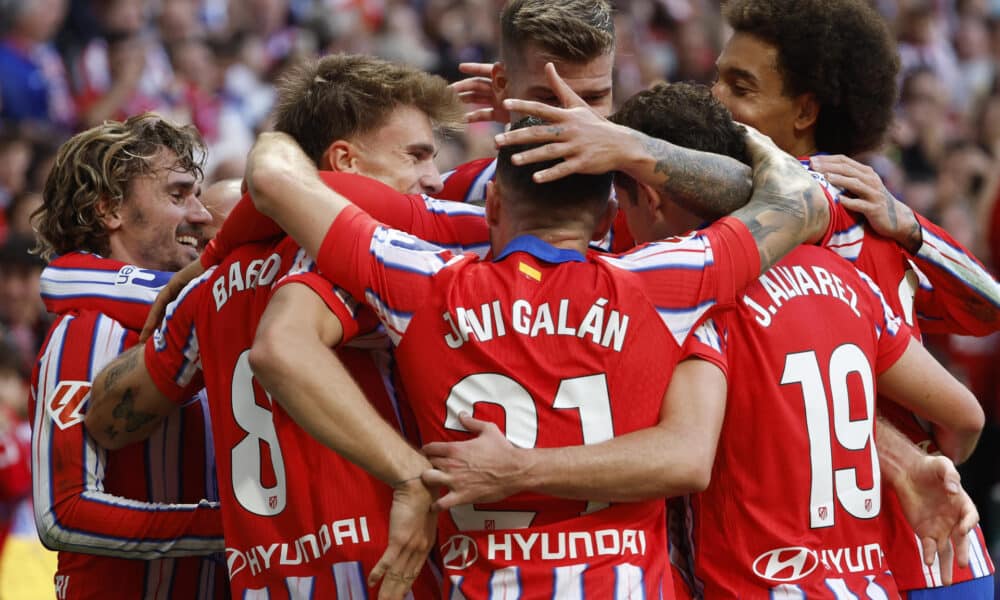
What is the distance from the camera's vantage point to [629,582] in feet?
10.6

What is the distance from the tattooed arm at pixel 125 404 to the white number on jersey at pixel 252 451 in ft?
1.54

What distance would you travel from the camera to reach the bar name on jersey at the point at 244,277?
3.63 meters

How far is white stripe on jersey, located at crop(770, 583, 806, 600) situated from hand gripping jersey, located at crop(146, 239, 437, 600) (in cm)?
96

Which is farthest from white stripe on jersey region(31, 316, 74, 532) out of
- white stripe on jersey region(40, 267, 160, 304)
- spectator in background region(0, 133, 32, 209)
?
spectator in background region(0, 133, 32, 209)

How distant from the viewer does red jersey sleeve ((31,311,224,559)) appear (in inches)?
168

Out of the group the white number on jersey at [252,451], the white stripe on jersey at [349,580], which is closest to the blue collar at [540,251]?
the white number on jersey at [252,451]

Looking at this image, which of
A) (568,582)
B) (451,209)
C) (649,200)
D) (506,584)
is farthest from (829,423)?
(451,209)

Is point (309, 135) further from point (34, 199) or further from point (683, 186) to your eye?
point (34, 199)

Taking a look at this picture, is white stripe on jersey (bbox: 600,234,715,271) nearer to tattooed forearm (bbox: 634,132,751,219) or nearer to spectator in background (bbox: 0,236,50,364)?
tattooed forearm (bbox: 634,132,751,219)

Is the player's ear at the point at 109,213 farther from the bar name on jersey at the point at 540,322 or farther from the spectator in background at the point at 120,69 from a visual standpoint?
the spectator in background at the point at 120,69

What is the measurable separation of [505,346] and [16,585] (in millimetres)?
5708

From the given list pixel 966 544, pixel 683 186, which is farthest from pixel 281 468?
pixel 966 544

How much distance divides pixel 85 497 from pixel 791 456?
232 cm

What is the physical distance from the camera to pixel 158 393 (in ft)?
13.2
